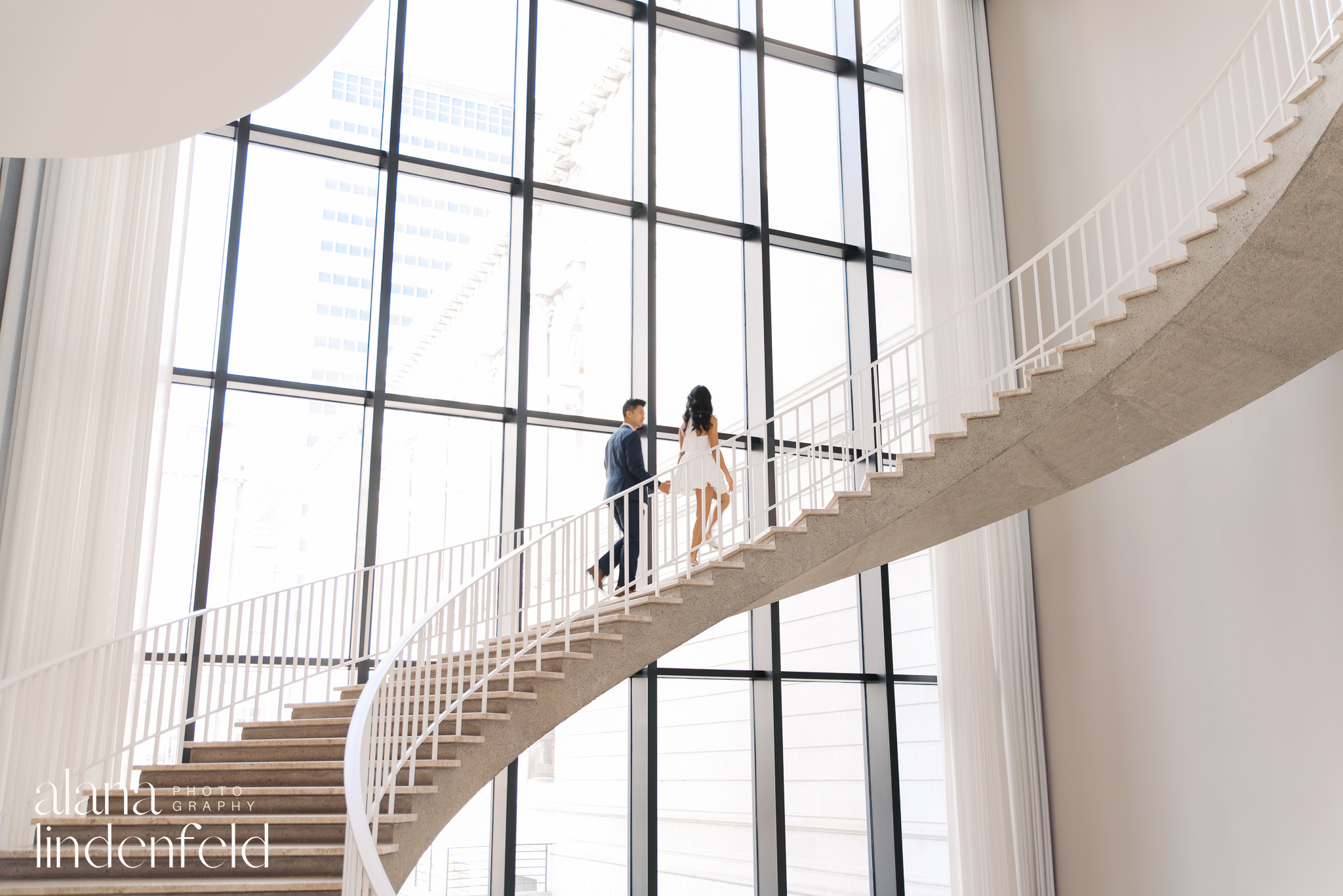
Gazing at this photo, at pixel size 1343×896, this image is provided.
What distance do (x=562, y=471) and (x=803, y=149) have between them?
4082 mm

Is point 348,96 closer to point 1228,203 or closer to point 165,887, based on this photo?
point 165,887

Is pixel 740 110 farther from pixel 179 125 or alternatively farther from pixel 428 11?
pixel 179 125

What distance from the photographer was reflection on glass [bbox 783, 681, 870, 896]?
27.0 ft

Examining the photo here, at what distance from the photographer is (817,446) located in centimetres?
623

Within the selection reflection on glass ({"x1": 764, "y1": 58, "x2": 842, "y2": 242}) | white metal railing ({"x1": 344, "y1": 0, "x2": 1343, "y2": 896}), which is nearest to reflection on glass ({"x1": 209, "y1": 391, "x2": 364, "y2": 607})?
white metal railing ({"x1": 344, "y1": 0, "x2": 1343, "y2": 896})

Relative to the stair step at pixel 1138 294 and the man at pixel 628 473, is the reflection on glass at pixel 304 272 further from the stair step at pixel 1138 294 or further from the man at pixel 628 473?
the stair step at pixel 1138 294

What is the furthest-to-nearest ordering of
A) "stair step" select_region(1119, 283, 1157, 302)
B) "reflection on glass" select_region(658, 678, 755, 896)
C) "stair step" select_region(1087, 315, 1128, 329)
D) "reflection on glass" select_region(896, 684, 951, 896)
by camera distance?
"reflection on glass" select_region(896, 684, 951, 896), "reflection on glass" select_region(658, 678, 755, 896), "stair step" select_region(1087, 315, 1128, 329), "stair step" select_region(1119, 283, 1157, 302)

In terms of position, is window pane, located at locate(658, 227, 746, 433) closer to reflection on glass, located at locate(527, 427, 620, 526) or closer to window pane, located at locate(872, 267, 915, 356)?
reflection on glass, located at locate(527, 427, 620, 526)

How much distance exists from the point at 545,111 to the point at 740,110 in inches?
75.7

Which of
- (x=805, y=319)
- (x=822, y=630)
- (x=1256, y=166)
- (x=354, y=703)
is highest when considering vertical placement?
(x=805, y=319)

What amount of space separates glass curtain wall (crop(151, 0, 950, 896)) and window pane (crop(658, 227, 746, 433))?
0.02 meters

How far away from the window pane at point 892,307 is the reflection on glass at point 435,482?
3.84 meters

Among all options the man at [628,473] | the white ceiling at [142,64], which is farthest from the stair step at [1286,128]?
the white ceiling at [142,64]

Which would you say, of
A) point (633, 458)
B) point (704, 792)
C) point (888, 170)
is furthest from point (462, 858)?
point (888, 170)
